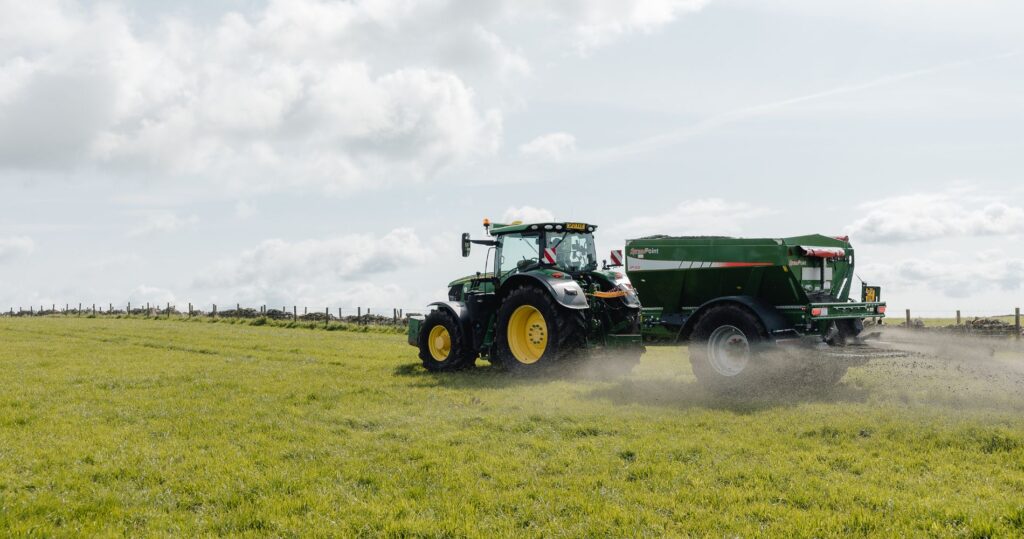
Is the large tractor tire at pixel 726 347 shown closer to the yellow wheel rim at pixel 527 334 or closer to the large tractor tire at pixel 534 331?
the large tractor tire at pixel 534 331

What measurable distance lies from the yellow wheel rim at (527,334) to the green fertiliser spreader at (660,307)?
2cm

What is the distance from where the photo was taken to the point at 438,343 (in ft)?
54.2

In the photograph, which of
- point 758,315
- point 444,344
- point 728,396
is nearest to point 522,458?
point 728,396

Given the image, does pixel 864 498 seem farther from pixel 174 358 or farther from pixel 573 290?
pixel 174 358

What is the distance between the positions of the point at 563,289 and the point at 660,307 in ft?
5.88

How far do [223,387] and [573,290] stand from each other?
6.43m

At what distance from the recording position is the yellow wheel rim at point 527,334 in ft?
47.3

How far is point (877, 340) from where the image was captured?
1348 centimetres

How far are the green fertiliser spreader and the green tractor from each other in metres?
0.02

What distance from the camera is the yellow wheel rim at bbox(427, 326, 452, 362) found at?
16.4 metres

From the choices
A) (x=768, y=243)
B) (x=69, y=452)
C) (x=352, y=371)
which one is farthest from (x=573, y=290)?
(x=69, y=452)

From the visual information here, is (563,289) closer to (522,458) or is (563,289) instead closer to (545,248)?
(545,248)

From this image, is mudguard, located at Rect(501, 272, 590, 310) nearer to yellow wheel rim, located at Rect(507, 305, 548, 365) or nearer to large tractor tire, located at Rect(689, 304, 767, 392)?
yellow wheel rim, located at Rect(507, 305, 548, 365)

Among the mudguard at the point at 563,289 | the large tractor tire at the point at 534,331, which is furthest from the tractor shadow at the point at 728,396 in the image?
the mudguard at the point at 563,289
